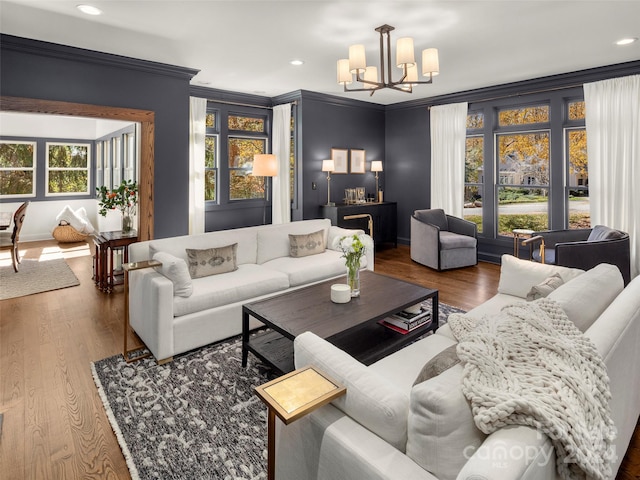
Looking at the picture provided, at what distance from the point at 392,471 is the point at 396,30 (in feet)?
11.8

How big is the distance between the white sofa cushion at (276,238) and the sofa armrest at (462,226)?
2.70 meters

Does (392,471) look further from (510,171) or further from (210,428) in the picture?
(510,171)

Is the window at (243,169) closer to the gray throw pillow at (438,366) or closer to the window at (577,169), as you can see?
the window at (577,169)

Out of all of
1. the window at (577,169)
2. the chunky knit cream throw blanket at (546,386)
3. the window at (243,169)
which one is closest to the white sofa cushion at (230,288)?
the chunky knit cream throw blanket at (546,386)

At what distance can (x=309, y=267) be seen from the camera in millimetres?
3871

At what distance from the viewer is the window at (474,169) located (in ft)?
20.9

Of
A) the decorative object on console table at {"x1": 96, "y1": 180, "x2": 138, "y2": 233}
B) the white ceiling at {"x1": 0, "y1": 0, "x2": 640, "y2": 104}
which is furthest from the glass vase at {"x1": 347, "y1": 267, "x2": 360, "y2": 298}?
the decorative object on console table at {"x1": 96, "y1": 180, "x2": 138, "y2": 233}

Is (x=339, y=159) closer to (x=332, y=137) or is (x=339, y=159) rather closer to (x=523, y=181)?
(x=332, y=137)

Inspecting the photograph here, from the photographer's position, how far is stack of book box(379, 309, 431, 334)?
2820mm

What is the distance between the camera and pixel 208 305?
120 inches

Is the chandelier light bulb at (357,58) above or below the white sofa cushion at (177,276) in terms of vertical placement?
above

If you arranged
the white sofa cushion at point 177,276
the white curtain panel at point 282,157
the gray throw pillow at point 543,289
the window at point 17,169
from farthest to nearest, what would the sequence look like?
the window at point 17,169
the white curtain panel at point 282,157
the white sofa cushion at point 177,276
the gray throw pillow at point 543,289

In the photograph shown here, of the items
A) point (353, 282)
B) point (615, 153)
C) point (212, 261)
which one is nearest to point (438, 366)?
point (353, 282)

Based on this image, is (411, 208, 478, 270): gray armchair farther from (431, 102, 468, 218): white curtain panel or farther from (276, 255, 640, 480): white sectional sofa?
(276, 255, 640, 480): white sectional sofa
